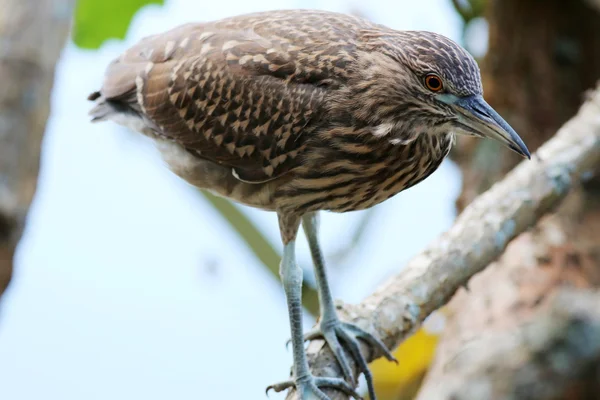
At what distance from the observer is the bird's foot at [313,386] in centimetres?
244

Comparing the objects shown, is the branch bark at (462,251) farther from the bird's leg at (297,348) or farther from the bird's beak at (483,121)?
the bird's beak at (483,121)

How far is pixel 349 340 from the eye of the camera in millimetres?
2668

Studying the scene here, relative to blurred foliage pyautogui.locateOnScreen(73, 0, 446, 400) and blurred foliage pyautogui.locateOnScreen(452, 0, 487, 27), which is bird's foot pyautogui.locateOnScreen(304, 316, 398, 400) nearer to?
blurred foliage pyautogui.locateOnScreen(73, 0, 446, 400)

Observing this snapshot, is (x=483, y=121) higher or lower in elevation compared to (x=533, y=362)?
lower

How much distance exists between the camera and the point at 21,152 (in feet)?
10.3

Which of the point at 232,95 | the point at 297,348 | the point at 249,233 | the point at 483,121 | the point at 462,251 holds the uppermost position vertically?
the point at 483,121

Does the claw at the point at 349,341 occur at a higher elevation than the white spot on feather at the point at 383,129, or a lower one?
lower

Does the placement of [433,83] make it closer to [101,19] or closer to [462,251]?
[462,251]

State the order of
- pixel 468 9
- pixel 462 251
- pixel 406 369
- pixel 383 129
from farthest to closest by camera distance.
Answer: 1. pixel 468 9
2. pixel 406 369
3. pixel 462 251
4. pixel 383 129

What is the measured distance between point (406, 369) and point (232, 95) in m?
1.86

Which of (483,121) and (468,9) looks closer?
(483,121)

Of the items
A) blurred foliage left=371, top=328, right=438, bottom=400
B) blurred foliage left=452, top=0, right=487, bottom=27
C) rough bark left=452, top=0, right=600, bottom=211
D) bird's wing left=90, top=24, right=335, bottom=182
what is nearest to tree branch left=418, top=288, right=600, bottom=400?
bird's wing left=90, top=24, right=335, bottom=182

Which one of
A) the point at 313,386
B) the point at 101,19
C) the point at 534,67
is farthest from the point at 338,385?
the point at 101,19

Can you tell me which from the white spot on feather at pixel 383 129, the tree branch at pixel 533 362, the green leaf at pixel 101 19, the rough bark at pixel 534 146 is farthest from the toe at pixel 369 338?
the green leaf at pixel 101 19
